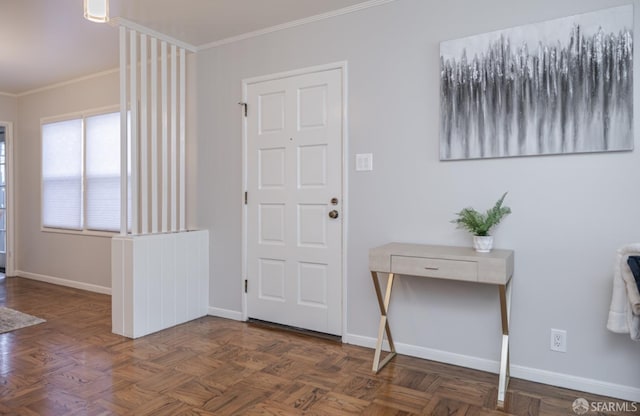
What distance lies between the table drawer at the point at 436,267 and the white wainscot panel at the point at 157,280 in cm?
195

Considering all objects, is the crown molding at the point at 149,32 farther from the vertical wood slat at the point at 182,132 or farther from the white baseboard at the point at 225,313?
the white baseboard at the point at 225,313

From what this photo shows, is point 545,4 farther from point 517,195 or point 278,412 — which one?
point 278,412

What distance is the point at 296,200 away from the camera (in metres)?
3.28

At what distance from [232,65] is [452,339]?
111 inches

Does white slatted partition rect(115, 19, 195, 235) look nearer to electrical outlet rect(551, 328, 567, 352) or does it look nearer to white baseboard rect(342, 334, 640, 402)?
white baseboard rect(342, 334, 640, 402)

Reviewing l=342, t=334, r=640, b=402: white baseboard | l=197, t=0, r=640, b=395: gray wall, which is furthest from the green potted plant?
l=342, t=334, r=640, b=402: white baseboard

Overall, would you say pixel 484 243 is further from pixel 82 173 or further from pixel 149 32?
pixel 82 173

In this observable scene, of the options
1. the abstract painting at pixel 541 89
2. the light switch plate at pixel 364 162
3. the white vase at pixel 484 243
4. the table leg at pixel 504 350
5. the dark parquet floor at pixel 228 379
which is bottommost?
the dark parquet floor at pixel 228 379

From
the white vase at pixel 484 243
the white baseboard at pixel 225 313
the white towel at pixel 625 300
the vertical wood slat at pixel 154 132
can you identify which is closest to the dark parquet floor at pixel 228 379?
the white baseboard at pixel 225 313

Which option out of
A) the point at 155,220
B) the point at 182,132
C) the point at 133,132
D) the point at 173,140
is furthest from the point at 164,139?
the point at 155,220

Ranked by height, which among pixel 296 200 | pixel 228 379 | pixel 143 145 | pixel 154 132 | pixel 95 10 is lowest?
pixel 228 379

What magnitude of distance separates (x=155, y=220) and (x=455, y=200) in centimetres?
238

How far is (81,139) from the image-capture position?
4.84m

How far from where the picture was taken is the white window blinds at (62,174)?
4.89m
